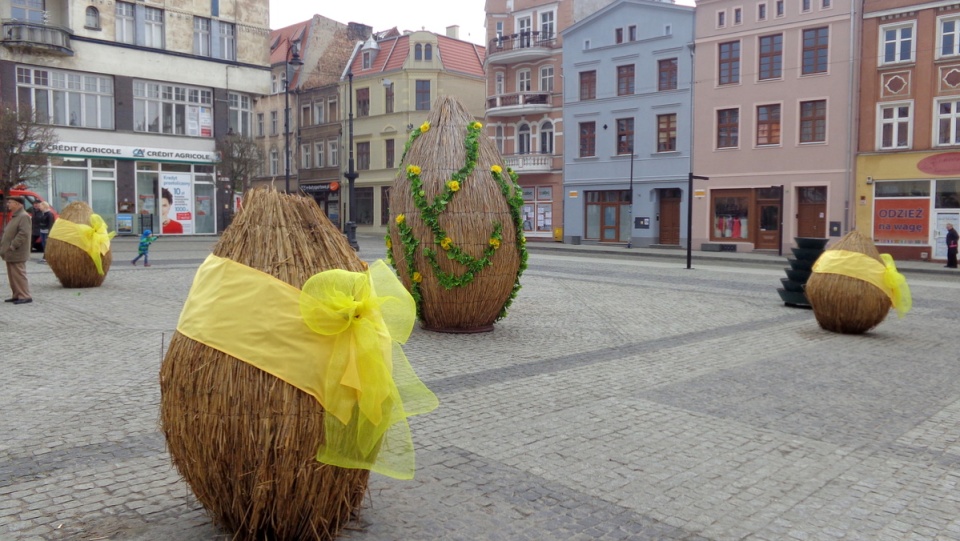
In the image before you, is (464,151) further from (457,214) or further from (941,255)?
(941,255)

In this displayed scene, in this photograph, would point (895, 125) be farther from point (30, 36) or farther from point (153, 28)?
point (30, 36)

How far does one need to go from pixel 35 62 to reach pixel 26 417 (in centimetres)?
3412

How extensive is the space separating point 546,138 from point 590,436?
3825 cm

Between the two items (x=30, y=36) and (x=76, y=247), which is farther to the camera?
(x=30, y=36)

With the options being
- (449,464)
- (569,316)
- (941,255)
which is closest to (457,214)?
(569,316)

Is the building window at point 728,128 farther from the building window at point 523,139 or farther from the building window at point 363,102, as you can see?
the building window at point 363,102

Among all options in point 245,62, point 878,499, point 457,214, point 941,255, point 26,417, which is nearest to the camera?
point 878,499

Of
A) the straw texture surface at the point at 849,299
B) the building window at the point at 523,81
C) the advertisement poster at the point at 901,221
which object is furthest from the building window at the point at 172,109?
the straw texture surface at the point at 849,299

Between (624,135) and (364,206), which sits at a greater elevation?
(624,135)

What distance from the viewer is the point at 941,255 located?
2855 centimetres

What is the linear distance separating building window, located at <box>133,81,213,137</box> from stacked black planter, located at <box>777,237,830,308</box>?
109 ft

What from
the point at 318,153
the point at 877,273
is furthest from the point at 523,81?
the point at 877,273

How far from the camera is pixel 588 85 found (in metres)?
40.3

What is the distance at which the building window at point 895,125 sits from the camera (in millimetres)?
29562
